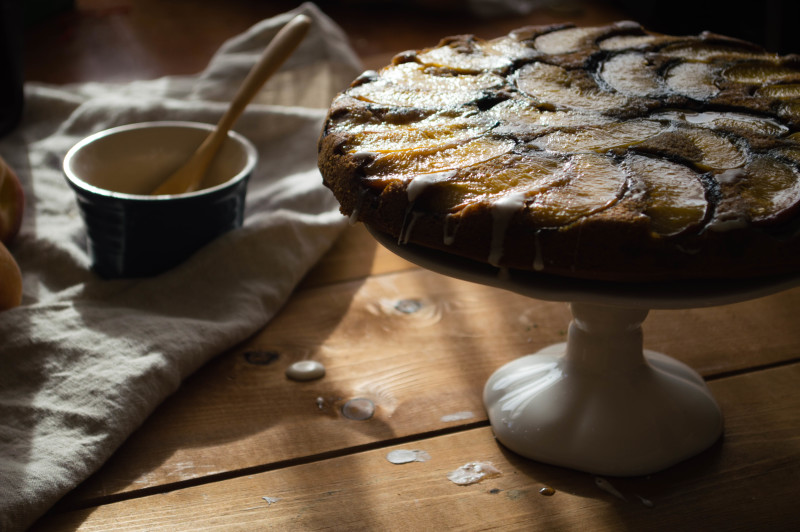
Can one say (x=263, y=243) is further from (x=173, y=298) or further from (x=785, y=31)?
(x=785, y=31)

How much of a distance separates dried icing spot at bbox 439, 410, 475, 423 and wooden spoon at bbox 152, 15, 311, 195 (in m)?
0.46

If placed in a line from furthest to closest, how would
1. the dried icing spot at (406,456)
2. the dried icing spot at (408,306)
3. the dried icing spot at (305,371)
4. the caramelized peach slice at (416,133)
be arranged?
1. the dried icing spot at (408,306)
2. the dried icing spot at (305,371)
3. the dried icing spot at (406,456)
4. the caramelized peach slice at (416,133)

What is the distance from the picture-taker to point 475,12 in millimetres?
2039

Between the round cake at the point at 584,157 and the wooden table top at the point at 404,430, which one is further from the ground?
the round cake at the point at 584,157

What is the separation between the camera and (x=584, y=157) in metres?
0.60

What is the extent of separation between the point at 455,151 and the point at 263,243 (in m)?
0.45

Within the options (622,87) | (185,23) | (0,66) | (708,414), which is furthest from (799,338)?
(185,23)

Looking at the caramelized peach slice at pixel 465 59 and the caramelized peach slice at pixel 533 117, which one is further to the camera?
the caramelized peach slice at pixel 465 59

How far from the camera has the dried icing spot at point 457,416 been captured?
2.62 ft

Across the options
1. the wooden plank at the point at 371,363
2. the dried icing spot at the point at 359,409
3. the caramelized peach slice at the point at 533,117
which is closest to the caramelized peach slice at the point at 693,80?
the caramelized peach slice at the point at 533,117

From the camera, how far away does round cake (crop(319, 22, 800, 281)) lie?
0.53 meters

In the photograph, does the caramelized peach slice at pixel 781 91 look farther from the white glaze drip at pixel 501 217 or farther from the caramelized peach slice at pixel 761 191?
the white glaze drip at pixel 501 217

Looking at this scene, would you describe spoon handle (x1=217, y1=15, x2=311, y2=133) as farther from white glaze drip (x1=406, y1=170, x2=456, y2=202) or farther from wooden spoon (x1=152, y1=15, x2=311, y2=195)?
white glaze drip (x1=406, y1=170, x2=456, y2=202)

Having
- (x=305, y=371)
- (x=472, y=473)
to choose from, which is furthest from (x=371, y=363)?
(x=472, y=473)
